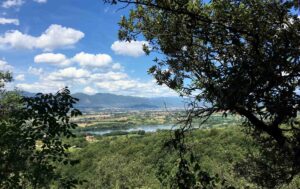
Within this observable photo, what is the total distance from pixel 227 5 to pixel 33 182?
3.83 m

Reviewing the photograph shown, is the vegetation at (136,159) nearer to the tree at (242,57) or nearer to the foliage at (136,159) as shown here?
the foliage at (136,159)

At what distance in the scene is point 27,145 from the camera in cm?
540

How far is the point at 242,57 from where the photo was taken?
A: 15.9 feet

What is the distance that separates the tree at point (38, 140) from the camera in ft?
17.9

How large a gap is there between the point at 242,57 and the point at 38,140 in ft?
10.6

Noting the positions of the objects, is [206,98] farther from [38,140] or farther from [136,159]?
[136,159]

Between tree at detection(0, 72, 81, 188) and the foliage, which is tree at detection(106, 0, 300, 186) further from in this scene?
the foliage

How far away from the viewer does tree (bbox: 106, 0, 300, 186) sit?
4.48 meters

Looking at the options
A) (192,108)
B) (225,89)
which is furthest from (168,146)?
(225,89)

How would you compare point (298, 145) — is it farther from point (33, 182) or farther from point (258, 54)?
point (33, 182)

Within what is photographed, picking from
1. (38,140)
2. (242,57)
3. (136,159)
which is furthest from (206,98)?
(136,159)

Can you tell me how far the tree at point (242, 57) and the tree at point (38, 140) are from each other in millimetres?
1953

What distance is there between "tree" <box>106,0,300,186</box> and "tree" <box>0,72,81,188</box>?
6.41 feet

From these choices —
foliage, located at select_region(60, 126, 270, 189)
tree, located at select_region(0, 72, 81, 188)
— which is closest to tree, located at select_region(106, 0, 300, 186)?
tree, located at select_region(0, 72, 81, 188)
